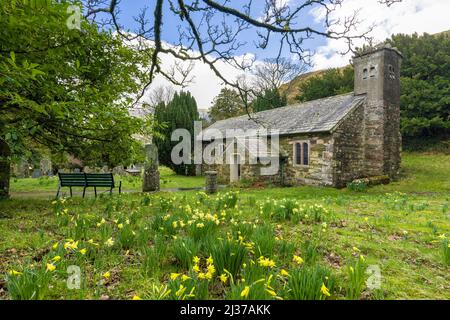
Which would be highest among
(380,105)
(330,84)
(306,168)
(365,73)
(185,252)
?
(330,84)

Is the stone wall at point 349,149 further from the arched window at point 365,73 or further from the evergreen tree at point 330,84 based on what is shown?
the evergreen tree at point 330,84

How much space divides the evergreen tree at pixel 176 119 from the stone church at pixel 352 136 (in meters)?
11.5

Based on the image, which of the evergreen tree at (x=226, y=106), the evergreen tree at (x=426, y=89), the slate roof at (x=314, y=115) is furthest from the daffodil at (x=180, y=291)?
the evergreen tree at (x=226, y=106)

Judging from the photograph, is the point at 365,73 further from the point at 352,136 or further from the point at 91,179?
the point at 91,179

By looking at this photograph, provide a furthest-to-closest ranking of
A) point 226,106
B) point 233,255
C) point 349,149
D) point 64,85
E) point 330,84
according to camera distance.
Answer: point 226,106, point 330,84, point 349,149, point 64,85, point 233,255

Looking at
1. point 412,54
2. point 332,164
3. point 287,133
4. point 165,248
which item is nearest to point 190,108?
point 287,133

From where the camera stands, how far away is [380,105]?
17859mm

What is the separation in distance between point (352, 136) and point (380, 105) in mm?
2861

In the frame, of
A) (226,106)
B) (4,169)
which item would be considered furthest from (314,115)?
(226,106)

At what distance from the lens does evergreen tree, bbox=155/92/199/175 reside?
2884 centimetres

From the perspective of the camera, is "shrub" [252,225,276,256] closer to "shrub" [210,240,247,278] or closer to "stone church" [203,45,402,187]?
"shrub" [210,240,247,278]

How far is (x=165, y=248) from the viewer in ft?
11.1
